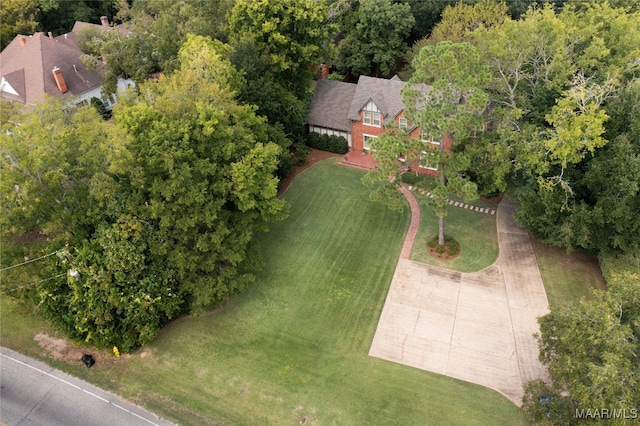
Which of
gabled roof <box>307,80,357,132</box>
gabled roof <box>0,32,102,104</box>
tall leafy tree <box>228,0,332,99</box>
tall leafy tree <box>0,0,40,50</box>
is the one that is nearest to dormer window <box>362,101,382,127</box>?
gabled roof <box>307,80,357,132</box>

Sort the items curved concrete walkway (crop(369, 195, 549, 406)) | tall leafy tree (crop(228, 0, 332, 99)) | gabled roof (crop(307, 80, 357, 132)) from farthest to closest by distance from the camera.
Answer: gabled roof (crop(307, 80, 357, 132)), tall leafy tree (crop(228, 0, 332, 99)), curved concrete walkway (crop(369, 195, 549, 406))

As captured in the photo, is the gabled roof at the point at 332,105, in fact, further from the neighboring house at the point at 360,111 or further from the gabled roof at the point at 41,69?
the gabled roof at the point at 41,69

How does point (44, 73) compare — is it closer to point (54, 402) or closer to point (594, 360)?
point (54, 402)

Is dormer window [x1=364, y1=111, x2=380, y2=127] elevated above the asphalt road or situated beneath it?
elevated above

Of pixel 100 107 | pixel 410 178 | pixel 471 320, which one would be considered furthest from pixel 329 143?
pixel 100 107

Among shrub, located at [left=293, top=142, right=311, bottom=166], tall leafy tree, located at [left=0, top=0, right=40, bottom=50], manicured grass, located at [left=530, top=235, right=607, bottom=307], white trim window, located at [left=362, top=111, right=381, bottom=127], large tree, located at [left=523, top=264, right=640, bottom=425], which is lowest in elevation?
manicured grass, located at [left=530, top=235, right=607, bottom=307]

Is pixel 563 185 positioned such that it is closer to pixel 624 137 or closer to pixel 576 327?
pixel 624 137

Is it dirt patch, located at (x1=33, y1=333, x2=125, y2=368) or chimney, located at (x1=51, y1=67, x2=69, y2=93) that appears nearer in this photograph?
dirt patch, located at (x1=33, y1=333, x2=125, y2=368)

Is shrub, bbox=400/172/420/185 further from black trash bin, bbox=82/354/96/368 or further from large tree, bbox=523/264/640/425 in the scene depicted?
black trash bin, bbox=82/354/96/368
